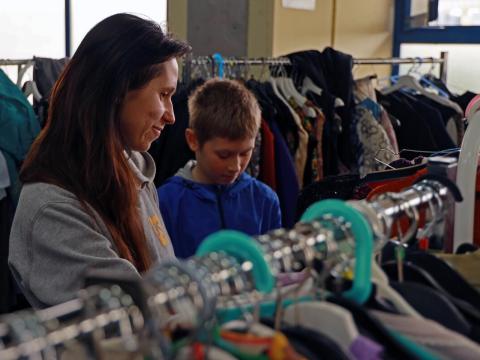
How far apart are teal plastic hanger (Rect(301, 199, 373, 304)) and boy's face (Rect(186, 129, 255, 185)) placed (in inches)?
50.5

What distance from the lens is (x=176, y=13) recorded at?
3621 millimetres

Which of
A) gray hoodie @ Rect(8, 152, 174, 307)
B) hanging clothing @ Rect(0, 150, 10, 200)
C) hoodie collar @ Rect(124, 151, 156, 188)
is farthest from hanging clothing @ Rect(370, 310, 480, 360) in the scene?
hanging clothing @ Rect(0, 150, 10, 200)

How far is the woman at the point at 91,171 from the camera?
137 centimetres

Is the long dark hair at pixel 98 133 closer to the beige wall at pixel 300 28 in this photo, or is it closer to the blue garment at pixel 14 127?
the blue garment at pixel 14 127

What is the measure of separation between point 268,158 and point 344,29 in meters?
1.48

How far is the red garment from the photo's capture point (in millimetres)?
2762

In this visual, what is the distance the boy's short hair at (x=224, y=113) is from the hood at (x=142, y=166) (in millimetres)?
400

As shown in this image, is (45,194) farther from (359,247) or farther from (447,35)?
(447,35)

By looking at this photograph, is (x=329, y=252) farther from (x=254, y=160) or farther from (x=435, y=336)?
(x=254, y=160)

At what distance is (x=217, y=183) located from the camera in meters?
2.13

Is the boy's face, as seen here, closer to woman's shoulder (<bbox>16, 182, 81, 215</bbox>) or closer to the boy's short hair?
the boy's short hair

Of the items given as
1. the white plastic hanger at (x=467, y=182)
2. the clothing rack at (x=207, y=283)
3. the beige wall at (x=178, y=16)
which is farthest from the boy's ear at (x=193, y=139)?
the beige wall at (x=178, y=16)

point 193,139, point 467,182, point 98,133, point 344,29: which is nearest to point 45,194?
point 98,133

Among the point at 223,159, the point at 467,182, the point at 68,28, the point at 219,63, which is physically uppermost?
the point at 68,28
